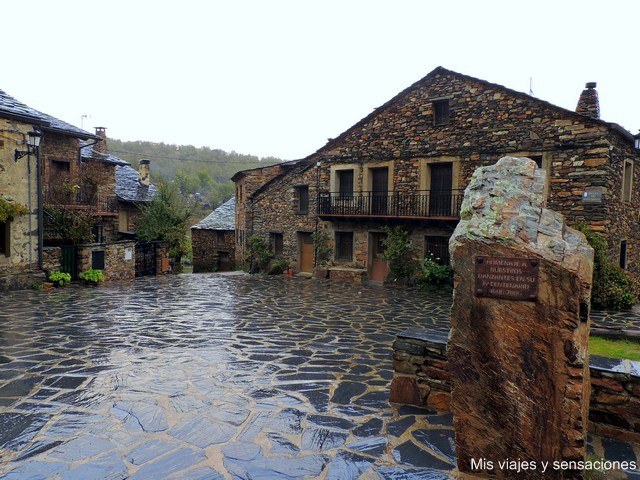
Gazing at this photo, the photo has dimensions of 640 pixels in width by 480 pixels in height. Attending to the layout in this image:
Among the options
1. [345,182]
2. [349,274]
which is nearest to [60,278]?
[349,274]

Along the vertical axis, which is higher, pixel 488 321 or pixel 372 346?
pixel 488 321

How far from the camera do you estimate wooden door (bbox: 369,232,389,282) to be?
17.7 meters

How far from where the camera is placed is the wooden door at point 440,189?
15.9 metres

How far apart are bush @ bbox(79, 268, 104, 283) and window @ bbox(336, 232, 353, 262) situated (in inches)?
368

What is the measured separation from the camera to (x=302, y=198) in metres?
20.2

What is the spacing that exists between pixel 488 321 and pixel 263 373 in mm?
3678

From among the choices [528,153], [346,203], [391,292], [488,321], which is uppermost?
[528,153]

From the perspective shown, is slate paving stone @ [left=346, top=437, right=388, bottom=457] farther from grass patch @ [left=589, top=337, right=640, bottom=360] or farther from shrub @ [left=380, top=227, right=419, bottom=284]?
shrub @ [left=380, top=227, right=419, bottom=284]

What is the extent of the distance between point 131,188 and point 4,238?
14183 mm

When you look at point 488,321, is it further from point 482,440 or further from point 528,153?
point 528,153

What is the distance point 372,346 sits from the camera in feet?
25.5

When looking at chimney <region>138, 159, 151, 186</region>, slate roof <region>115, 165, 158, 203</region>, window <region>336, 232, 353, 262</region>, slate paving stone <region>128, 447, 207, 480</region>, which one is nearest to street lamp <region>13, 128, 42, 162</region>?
window <region>336, 232, 353, 262</region>

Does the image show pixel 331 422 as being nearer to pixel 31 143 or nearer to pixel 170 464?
pixel 170 464

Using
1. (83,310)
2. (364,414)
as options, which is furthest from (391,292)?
(364,414)
